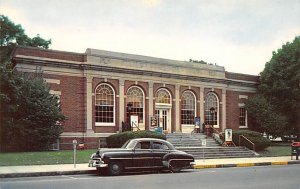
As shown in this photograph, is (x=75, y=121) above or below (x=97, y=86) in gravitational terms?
below

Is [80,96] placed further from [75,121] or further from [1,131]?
[1,131]

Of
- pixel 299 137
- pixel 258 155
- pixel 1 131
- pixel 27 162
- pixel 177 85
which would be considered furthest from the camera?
pixel 299 137

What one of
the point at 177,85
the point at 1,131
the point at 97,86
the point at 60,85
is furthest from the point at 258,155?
the point at 1,131

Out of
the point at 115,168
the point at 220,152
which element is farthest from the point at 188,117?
the point at 115,168

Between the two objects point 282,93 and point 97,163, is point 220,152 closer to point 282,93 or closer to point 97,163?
point 97,163

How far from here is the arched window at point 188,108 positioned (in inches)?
1422

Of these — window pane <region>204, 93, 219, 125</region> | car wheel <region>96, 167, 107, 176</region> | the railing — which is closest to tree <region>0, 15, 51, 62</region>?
window pane <region>204, 93, 219, 125</region>

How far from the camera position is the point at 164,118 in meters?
35.1

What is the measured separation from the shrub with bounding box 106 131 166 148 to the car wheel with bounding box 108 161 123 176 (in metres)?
9.49

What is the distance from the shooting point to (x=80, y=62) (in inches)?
1214

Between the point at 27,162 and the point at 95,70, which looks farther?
the point at 95,70

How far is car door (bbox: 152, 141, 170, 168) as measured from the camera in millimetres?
17755

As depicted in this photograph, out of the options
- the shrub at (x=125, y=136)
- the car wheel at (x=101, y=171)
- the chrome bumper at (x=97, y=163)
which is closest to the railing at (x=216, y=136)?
the shrub at (x=125, y=136)

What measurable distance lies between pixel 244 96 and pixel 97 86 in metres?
15.8
